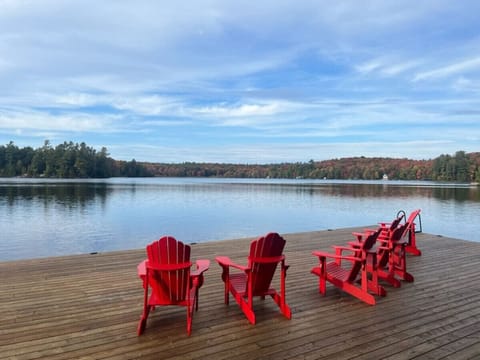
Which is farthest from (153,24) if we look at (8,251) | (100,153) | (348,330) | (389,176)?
(389,176)

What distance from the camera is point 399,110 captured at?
41062 millimetres

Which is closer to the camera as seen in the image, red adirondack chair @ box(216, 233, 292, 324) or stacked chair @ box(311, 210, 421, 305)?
red adirondack chair @ box(216, 233, 292, 324)

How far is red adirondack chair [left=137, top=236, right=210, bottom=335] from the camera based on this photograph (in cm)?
279

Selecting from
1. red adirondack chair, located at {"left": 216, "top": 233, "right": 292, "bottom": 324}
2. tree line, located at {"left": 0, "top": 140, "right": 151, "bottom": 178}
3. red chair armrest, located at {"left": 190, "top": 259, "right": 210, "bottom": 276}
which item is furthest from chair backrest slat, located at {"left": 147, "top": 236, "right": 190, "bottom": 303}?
tree line, located at {"left": 0, "top": 140, "right": 151, "bottom": 178}

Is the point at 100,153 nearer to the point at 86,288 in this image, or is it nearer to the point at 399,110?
the point at 399,110

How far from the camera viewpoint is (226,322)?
3002 millimetres

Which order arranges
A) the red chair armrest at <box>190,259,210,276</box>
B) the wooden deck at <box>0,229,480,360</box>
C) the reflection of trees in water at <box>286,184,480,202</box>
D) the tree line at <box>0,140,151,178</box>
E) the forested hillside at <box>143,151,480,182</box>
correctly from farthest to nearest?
the tree line at <box>0,140,151,178</box> → the forested hillside at <box>143,151,480,182</box> → the reflection of trees in water at <box>286,184,480,202</box> → the red chair armrest at <box>190,259,210,276</box> → the wooden deck at <box>0,229,480,360</box>

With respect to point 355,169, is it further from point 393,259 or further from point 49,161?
point 393,259

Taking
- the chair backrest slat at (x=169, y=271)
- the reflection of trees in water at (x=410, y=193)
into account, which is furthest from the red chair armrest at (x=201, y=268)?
the reflection of trees in water at (x=410, y=193)

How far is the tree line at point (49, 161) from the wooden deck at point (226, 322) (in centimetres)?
7589

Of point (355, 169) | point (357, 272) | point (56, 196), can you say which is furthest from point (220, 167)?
point (357, 272)

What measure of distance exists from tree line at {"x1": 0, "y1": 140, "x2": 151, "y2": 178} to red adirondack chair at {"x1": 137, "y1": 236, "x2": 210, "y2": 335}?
77311 millimetres

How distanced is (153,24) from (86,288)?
13.5 metres

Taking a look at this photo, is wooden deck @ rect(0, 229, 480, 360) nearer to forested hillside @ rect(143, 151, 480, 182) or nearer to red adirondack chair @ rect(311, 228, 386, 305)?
red adirondack chair @ rect(311, 228, 386, 305)
